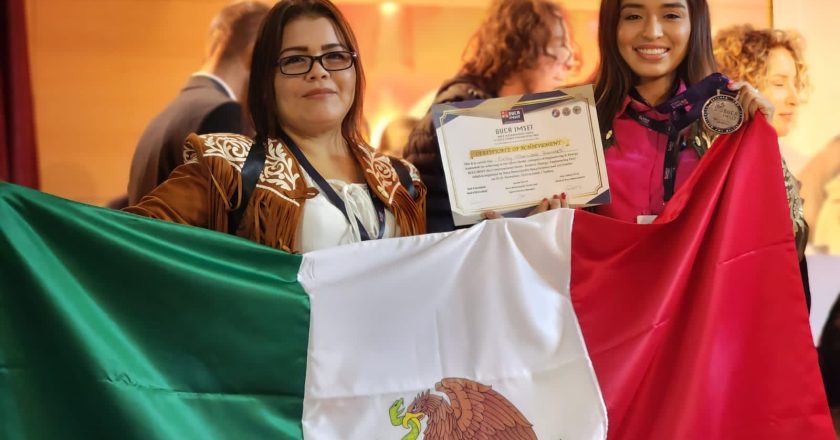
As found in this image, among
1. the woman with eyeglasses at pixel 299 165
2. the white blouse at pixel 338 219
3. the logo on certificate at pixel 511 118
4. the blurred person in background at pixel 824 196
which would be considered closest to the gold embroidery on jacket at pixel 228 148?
the woman with eyeglasses at pixel 299 165

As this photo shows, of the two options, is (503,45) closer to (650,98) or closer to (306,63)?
(650,98)

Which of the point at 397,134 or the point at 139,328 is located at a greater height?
the point at 397,134

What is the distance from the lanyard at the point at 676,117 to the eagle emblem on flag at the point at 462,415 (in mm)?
619

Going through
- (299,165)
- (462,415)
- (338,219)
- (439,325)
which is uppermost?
(299,165)

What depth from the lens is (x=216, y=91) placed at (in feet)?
8.20

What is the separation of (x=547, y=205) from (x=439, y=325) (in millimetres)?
402

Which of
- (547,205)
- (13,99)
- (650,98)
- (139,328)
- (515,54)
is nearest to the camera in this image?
(139,328)

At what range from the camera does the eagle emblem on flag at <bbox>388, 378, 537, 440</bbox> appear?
1590mm

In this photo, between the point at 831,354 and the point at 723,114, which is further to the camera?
the point at 831,354

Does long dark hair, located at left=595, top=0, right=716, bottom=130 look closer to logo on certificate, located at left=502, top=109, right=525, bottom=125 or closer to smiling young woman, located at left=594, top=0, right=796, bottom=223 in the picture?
smiling young woman, located at left=594, top=0, right=796, bottom=223

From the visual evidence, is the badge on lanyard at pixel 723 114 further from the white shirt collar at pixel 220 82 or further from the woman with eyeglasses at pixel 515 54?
the white shirt collar at pixel 220 82

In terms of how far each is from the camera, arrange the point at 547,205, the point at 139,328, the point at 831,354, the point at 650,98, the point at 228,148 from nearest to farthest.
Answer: the point at 139,328 < the point at 228,148 < the point at 547,205 < the point at 650,98 < the point at 831,354

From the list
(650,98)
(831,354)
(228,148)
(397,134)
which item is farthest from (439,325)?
(831,354)

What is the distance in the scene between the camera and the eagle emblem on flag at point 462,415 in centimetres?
159
